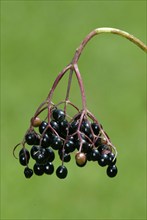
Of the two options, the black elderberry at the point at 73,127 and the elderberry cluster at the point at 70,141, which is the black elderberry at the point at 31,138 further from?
the black elderberry at the point at 73,127

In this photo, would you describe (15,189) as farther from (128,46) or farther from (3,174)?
(128,46)

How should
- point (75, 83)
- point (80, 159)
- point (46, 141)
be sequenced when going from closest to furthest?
1. point (80, 159)
2. point (46, 141)
3. point (75, 83)

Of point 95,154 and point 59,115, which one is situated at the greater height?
point 59,115

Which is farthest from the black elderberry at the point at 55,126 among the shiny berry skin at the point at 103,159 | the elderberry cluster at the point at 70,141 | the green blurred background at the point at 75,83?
the green blurred background at the point at 75,83

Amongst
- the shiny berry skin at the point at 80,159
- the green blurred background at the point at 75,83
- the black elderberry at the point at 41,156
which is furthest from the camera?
the green blurred background at the point at 75,83

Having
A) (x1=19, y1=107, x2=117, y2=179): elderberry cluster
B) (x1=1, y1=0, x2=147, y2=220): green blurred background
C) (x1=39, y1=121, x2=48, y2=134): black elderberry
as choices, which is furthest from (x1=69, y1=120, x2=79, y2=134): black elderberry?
(x1=1, y1=0, x2=147, y2=220): green blurred background

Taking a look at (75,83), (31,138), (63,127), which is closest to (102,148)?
(63,127)

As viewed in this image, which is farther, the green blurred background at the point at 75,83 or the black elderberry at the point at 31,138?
the green blurred background at the point at 75,83

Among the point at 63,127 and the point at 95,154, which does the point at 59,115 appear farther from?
the point at 95,154

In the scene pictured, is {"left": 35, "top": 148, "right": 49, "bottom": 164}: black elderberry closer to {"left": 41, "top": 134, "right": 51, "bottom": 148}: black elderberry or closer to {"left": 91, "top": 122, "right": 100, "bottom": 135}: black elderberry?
{"left": 41, "top": 134, "right": 51, "bottom": 148}: black elderberry

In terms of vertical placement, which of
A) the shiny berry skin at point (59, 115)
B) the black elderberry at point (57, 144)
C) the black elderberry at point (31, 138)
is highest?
the shiny berry skin at point (59, 115)
